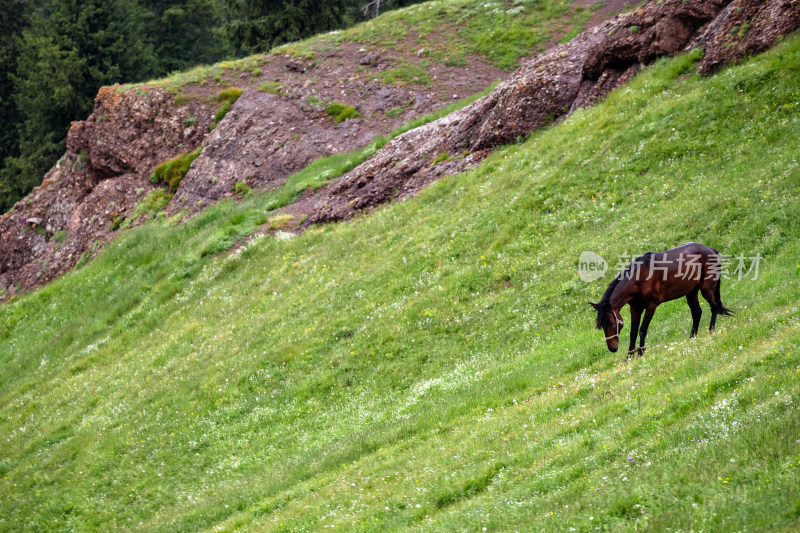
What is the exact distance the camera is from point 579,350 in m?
15.6

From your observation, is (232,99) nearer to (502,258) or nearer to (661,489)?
(502,258)

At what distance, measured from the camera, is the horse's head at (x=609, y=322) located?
45.4 ft

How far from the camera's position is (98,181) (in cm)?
4772

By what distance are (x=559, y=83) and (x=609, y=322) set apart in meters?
20.6

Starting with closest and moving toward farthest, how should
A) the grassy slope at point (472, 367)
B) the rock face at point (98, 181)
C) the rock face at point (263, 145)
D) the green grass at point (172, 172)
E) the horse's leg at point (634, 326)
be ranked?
1. the grassy slope at point (472, 367)
2. the horse's leg at point (634, 326)
3. the rock face at point (263, 145)
4. the green grass at point (172, 172)
5. the rock face at point (98, 181)

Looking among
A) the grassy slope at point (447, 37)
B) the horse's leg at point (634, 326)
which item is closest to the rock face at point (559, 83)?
the grassy slope at point (447, 37)

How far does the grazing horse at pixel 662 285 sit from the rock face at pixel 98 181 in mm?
37906

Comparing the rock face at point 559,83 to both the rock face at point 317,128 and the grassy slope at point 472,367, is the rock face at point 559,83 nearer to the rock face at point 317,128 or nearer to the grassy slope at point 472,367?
the rock face at point 317,128

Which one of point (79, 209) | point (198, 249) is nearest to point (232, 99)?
point (79, 209)

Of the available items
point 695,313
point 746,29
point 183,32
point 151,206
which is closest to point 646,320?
point 695,313

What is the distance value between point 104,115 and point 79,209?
712 centimetres

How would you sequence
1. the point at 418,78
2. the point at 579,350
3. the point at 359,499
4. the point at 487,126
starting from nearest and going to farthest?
the point at 359,499, the point at 579,350, the point at 487,126, the point at 418,78

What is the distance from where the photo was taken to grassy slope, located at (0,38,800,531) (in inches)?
371

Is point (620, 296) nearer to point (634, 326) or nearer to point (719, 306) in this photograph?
point (634, 326)
